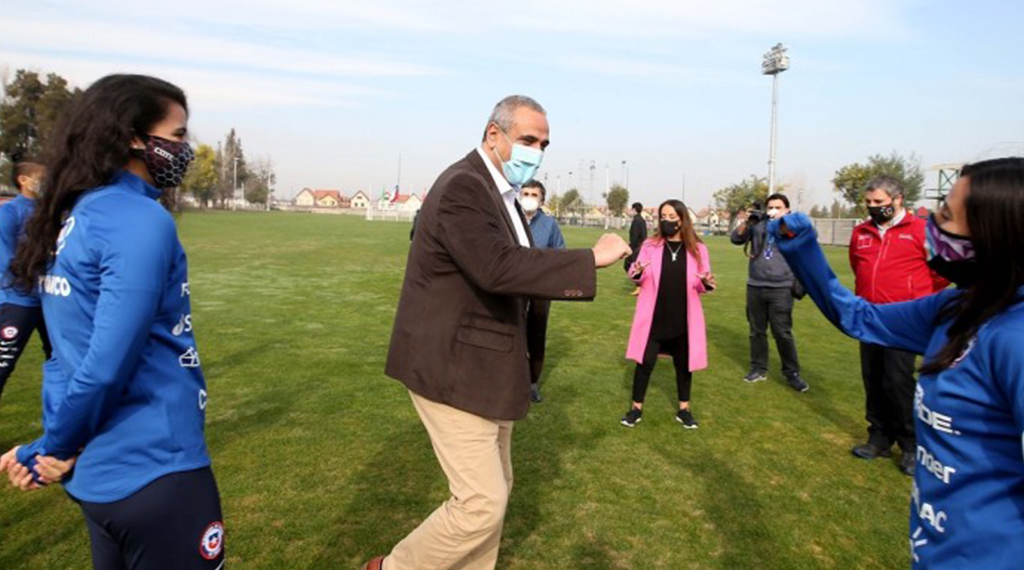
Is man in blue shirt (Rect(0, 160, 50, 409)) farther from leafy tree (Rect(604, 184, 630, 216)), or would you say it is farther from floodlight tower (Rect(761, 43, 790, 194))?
leafy tree (Rect(604, 184, 630, 216))

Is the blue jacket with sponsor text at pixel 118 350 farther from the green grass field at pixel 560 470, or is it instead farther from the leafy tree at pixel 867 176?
the leafy tree at pixel 867 176

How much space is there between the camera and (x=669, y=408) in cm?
679

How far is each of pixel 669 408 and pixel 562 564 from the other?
334 cm

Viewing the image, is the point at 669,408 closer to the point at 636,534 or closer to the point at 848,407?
the point at 848,407

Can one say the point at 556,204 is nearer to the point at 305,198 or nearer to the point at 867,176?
the point at 867,176

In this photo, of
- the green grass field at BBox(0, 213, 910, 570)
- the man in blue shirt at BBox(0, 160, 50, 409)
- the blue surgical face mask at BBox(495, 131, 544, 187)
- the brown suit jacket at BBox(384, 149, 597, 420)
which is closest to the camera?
the brown suit jacket at BBox(384, 149, 597, 420)

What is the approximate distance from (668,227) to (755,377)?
308cm

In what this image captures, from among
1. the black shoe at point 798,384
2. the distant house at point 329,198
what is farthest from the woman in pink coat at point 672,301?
the distant house at point 329,198

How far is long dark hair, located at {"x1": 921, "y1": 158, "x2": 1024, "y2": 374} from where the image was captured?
1723 mm

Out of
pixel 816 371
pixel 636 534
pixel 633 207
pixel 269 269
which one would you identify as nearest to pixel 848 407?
pixel 816 371

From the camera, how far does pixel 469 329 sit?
274cm

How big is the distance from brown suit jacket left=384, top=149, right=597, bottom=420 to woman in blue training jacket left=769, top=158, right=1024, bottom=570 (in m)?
1.19

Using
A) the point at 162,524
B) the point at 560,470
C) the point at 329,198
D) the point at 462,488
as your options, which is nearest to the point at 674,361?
the point at 560,470

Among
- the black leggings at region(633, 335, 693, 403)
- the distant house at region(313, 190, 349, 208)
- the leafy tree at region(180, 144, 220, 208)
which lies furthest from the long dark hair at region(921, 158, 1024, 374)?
the distant house at region(313, 190, 349, 208)
